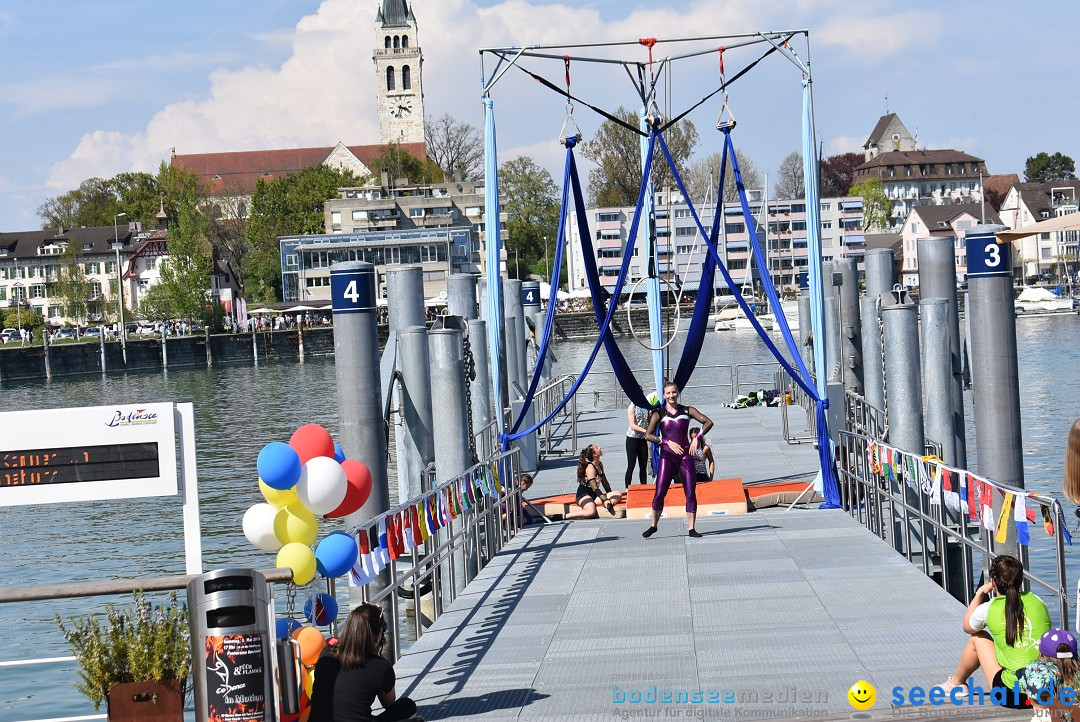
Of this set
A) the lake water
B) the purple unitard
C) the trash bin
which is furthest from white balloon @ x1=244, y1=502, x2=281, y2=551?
the lake water

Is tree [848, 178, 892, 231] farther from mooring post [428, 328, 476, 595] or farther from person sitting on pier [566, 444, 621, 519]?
mooring post [428, 328, 476, 595]

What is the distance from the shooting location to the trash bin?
6941 mm

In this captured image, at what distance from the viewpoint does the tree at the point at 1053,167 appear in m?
187

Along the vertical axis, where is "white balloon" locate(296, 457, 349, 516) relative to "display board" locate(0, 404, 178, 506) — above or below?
below

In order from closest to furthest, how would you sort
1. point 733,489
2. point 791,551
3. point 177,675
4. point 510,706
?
point 177,675, point 510,706, point 791,551, point 733,489

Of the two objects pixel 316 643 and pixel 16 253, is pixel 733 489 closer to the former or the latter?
pixel 316 643

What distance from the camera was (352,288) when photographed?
39.5ft

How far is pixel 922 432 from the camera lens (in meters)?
15.9

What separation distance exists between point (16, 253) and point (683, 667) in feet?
463

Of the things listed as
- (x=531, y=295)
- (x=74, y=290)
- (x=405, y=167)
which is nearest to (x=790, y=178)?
(x=405, y=167)

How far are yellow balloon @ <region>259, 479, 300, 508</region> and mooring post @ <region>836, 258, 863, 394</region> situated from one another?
50.1ft

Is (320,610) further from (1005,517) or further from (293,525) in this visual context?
(1005,517)

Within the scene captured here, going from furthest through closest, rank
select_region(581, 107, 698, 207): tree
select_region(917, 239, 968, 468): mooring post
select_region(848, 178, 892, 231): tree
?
select_region(848, 178, 892, 231): tree → select_region(581, 107, 698, 207): tree → select_region(917, 239, 968, 468): mooring post

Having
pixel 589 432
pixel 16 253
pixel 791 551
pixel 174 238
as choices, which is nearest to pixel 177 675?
pixel 791 551
